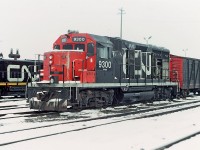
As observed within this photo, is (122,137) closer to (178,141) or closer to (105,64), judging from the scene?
(178,141)

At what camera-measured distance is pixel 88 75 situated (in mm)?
13062

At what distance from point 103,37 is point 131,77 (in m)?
2.89

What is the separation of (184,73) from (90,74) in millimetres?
11560

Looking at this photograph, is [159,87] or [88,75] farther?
[159,87]

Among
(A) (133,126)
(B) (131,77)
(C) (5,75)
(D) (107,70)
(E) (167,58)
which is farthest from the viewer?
(C) (5,75)

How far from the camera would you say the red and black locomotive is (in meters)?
12.2

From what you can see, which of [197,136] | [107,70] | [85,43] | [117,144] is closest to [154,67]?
[107,70]

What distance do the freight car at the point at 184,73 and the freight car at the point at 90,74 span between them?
551cm

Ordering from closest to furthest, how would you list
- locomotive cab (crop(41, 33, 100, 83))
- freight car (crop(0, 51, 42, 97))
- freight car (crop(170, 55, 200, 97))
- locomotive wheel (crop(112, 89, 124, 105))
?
locomotive cab (crop(41, 33, 100, 83)), locomotive wheel (crop(112, 89, 124, 105)), freight car (crop(170, 55, 200, 97)), freight car (crop(0, 51, 42, 97))

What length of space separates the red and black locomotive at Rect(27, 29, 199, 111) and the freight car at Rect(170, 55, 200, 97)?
5.44 m

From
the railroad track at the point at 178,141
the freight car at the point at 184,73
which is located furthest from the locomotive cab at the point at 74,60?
the freight car at the point at 184,73

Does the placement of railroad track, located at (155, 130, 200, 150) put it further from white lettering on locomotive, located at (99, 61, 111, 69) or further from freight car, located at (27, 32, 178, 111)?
white lettering on locomotive, located at (99, 61, 111, 69)

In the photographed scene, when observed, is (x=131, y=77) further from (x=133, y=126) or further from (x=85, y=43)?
(x=133, y=126)

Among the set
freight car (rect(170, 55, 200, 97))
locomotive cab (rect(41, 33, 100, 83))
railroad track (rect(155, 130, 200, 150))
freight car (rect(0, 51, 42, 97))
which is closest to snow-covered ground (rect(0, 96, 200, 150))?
railroad track (rect(155, 130, 200, 150))
